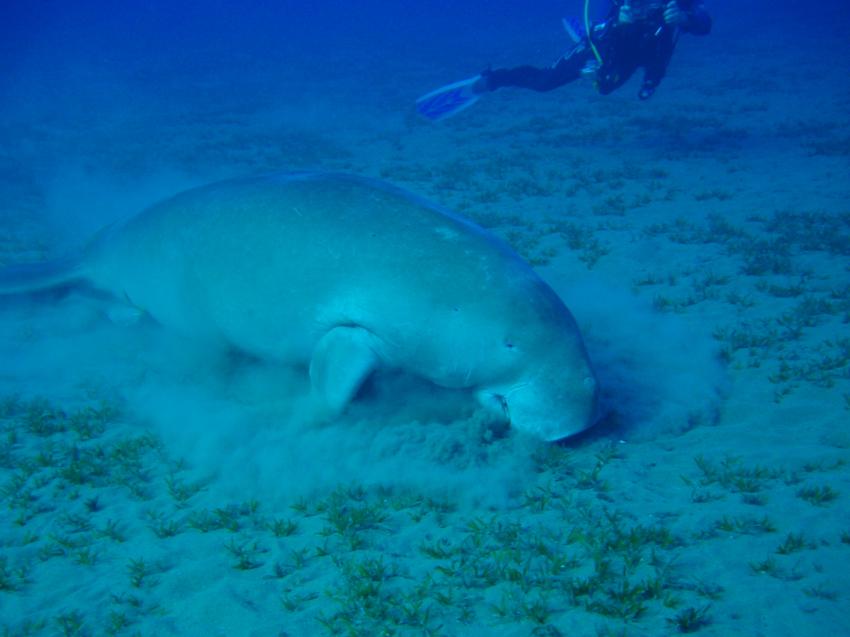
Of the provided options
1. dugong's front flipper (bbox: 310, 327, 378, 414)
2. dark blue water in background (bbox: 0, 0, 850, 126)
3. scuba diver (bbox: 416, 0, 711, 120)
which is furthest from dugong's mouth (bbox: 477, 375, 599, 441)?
dark blue water in background (bbox: 0, 0, 850, 126)

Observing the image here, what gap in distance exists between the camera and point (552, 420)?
3320 mm

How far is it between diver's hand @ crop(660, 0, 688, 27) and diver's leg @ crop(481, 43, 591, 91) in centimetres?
186

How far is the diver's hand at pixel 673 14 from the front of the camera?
33.8 feet

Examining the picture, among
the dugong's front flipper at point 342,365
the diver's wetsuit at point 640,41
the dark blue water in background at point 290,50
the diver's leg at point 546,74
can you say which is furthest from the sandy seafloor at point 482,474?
the dark blue water in background at point 290,50

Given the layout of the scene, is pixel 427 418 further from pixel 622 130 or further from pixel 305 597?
pixel 622 130

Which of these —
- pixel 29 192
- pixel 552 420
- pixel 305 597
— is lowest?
pixel 305 597

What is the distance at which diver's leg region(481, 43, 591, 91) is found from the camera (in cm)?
1208

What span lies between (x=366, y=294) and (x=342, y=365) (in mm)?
505

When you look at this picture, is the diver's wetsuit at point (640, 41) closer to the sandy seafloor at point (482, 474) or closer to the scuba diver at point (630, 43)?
the scuba diver at point (630, 43)

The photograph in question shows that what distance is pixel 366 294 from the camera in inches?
143

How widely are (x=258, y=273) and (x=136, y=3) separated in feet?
410

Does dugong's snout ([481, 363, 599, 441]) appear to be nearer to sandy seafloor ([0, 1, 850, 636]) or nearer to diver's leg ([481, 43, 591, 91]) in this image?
sandy seafloor ([0, 1, 850, 636])

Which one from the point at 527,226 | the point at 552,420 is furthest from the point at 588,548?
the point at 527,226

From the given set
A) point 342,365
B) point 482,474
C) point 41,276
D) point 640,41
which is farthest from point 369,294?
point 640,41
